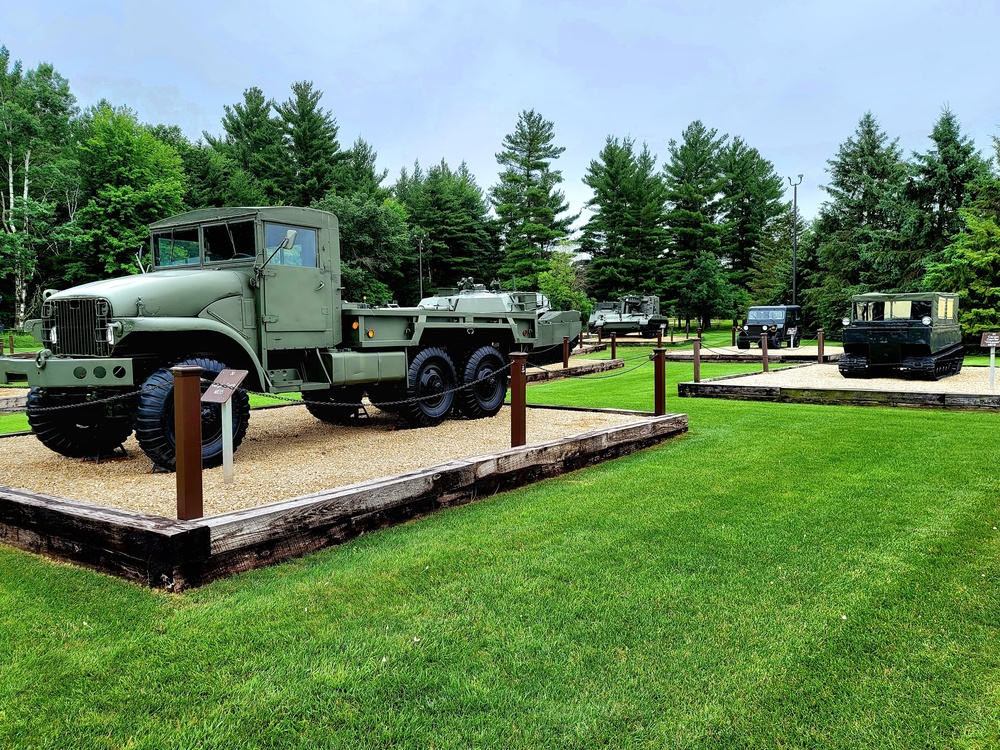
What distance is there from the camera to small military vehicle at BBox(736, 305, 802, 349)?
28266 millimetres

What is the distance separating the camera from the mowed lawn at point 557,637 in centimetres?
257

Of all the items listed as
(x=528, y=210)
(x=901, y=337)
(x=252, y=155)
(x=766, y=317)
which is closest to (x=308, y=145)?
(x=252, y=155)

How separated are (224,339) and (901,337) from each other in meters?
12.7

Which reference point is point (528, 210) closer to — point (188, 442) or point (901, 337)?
point (901, 337)

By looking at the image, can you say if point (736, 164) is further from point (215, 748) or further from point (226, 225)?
point (215, 748)

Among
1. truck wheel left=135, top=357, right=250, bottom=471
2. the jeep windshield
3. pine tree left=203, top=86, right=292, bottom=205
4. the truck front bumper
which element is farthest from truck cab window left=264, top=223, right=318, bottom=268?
pine tree left=203, top=86, right=292, bottom=205

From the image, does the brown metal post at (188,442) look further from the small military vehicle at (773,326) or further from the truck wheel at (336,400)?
the small military vehicle at (773,326)

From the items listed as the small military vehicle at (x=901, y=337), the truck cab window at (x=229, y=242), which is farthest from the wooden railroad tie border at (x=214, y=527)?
the small military vehicle at (x=901, y=337)

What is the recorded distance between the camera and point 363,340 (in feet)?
27.5

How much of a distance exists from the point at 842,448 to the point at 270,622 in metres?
6.16

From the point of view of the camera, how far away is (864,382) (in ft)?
44.9

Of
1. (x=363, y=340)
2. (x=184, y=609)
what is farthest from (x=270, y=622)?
(x=363, y=340)

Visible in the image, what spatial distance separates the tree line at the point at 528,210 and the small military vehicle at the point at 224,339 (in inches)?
878

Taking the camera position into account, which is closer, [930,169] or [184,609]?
[184,609]
